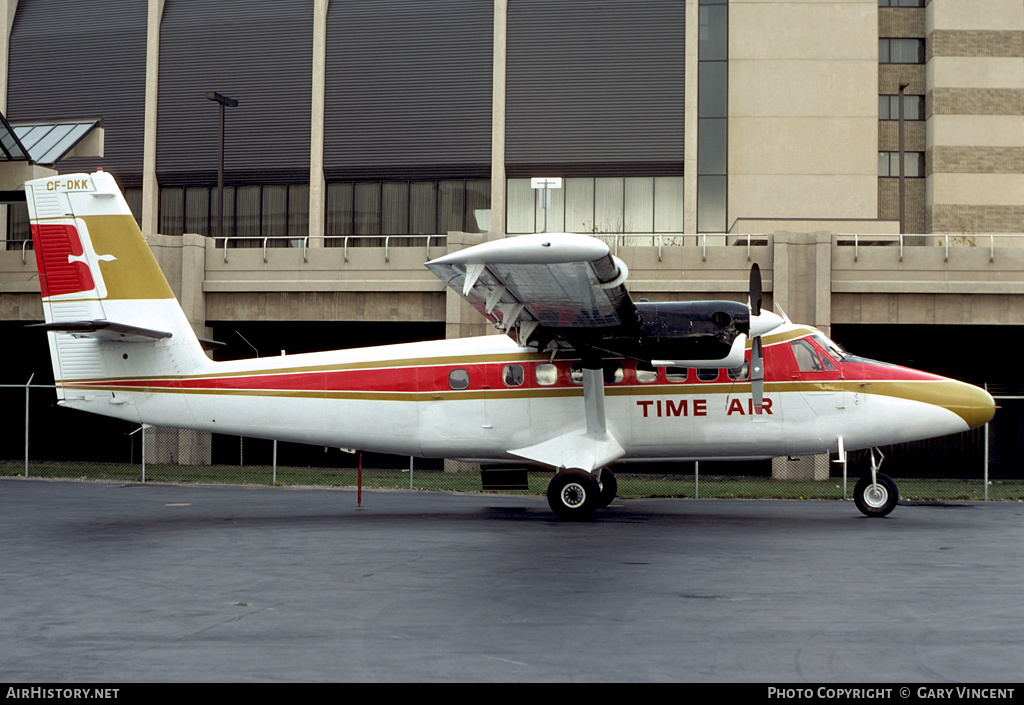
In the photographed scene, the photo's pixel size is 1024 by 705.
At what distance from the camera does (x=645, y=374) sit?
60.7 feet

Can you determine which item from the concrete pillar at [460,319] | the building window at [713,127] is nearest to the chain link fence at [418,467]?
the concrete pillar at [460,319]

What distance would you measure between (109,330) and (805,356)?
42.5 ft

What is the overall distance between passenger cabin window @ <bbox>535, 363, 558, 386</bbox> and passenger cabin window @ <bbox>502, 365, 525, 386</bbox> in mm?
316

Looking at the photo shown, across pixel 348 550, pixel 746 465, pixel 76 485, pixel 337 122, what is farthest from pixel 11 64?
pixel 348 550

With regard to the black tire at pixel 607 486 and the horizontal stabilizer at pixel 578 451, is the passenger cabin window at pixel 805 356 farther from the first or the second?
the black tire at pixel 607 486

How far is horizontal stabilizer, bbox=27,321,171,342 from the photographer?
17.2m

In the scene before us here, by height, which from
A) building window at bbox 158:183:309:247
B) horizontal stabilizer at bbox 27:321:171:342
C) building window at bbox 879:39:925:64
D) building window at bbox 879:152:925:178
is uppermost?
building window at bbox 879:39:925:64

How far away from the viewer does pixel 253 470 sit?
3428 centimetres

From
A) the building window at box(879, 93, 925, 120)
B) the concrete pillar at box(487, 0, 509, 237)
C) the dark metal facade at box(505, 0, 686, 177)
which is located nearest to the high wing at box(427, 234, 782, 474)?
the concrete pillar at box(487, 0, 509, 237)

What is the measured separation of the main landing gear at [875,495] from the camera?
18.4 m

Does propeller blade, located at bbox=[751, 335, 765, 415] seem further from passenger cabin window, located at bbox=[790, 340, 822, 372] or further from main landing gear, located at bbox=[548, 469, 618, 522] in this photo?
main landing gear, located at bbox=[548, 469, 618, 522]

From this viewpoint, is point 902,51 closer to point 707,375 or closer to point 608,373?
point 707,375

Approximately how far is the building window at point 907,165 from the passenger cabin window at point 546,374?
42981mm

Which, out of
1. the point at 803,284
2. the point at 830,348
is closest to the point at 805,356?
the point at 830,348
